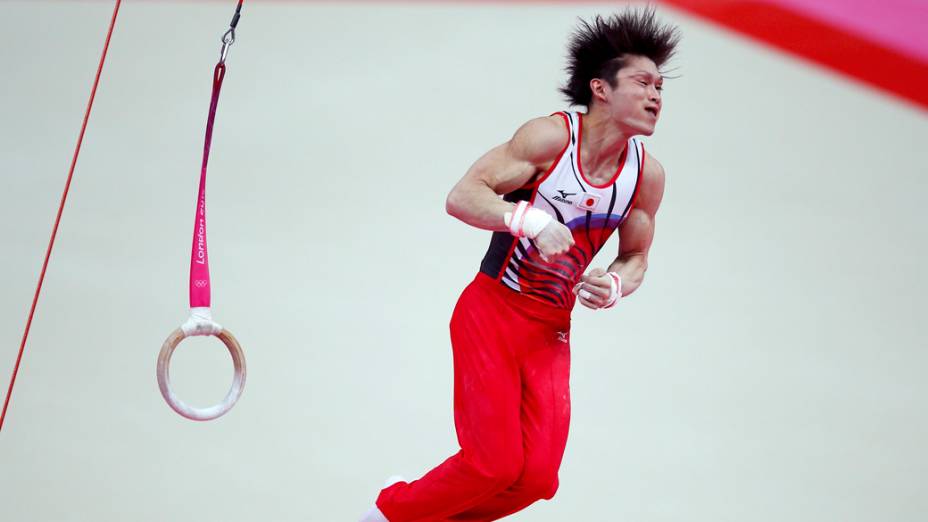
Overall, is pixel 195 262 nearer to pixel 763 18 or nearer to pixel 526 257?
pixel 526 257

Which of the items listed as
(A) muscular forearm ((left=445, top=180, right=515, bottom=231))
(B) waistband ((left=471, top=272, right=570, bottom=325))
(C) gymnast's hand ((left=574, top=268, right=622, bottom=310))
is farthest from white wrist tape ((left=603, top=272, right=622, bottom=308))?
(A) muscular forearm ((left=445, top=180, right=515, bottom=231))

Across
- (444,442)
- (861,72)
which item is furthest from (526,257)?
(861,72)

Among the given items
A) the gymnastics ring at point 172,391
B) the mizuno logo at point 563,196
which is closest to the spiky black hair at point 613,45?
the mizuno logo at point 563,196

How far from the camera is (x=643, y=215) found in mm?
3129

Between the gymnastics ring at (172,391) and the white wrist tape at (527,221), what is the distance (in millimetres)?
829

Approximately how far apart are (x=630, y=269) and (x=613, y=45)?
2.01 feet

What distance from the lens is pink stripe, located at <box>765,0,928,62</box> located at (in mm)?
1093

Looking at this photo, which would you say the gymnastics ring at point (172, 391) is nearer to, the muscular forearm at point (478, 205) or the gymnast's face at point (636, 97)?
the muscular forearm at point (478, 205)

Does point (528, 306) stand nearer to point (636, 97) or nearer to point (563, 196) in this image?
point (563, 196)

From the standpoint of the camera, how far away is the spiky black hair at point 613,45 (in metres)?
2.99

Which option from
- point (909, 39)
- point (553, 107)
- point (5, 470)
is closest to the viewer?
point (909, 39)

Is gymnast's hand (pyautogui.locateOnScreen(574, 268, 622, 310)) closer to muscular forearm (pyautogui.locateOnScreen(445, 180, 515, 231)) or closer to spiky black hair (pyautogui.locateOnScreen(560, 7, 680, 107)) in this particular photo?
muscular forearm (pyautogui.locateOnScreen(445, 180, 515, 231))

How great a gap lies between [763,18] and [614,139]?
1499 mm

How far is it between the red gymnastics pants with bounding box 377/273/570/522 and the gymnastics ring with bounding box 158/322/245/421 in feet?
1.66
